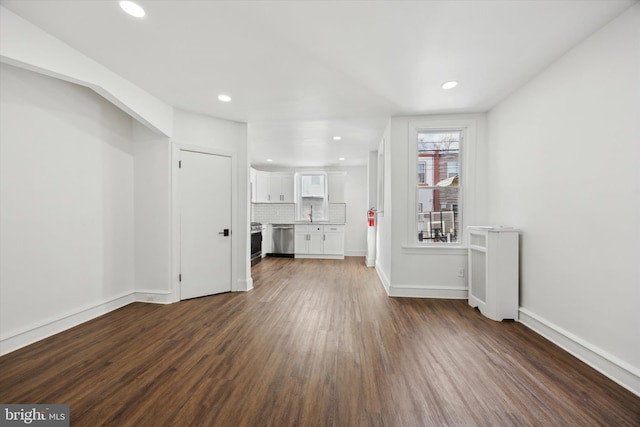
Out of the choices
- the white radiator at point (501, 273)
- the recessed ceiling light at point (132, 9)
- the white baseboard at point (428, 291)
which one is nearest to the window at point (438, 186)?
the white baseboard at point (428, 291)

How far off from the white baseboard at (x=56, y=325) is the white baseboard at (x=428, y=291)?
11.9 ft

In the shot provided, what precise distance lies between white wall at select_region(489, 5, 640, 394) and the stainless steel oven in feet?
16.2

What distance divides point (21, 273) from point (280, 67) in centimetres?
299

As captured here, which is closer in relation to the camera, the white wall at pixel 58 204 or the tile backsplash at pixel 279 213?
the white wall at pixel 58 204

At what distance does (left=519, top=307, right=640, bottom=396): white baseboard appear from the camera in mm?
1646

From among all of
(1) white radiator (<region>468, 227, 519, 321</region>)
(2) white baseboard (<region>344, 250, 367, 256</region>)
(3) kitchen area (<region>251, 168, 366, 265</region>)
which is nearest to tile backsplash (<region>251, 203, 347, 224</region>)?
(3) kitchen area (<region>251, 168, 366, 265</region>)

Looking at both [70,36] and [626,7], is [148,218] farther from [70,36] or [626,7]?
[626,7]

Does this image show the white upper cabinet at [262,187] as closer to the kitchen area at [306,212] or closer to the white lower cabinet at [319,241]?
the kitchen area at [306,212]

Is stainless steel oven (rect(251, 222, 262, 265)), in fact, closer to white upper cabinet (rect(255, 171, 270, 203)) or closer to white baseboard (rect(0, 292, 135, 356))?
white upper cabinet (rect(255, 171, 270, 203))

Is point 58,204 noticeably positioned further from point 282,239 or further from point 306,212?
point 306,212

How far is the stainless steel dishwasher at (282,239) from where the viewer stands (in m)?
6.82

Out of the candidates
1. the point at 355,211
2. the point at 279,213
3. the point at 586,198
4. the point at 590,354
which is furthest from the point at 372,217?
the point at 590,354

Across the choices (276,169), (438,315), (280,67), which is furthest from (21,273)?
(276,169)

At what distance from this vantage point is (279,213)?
7.49 meters
